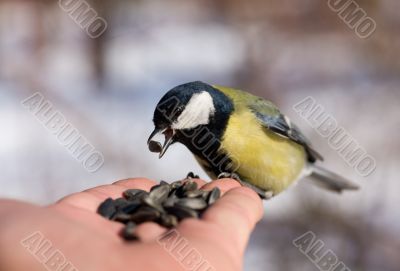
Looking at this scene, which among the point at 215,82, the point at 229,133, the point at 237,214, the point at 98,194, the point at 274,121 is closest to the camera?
the point at 237,214

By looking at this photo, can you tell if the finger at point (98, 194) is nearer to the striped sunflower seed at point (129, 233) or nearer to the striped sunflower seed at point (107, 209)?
the striped sunflower seed at point (107, 209)

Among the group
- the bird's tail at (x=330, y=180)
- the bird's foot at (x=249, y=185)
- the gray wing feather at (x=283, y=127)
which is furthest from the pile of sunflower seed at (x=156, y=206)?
the bird's tail at (x=330, y=180)

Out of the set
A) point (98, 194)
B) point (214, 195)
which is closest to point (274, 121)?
point (214, 195)

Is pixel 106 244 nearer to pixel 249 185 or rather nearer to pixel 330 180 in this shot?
pixel 249 185

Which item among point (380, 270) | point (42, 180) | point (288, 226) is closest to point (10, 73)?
point (42, 180)

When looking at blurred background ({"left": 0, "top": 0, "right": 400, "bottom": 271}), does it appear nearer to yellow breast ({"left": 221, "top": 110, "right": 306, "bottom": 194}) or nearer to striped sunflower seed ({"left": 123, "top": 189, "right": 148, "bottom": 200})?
yellow breast ({"left": 221, "top": 110, "right": 306, "bottom": 194})

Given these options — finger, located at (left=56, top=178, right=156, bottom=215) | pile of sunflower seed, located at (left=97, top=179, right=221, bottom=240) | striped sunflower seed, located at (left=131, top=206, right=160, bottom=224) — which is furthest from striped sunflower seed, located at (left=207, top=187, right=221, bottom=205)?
finger, located at (left=56, top=178, right=156, bottom=215)

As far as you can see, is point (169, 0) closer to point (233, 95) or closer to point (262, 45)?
point (262, 45)
